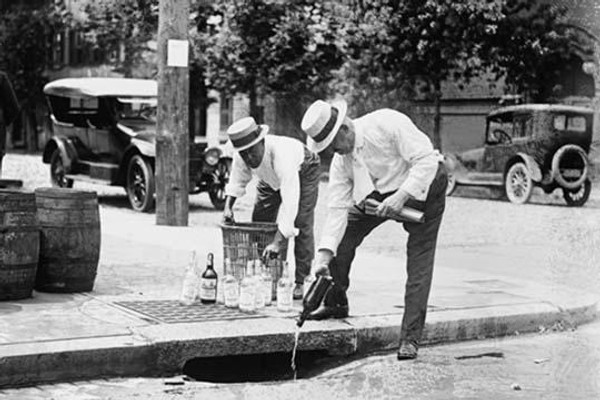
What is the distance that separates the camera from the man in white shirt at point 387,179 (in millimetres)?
6883

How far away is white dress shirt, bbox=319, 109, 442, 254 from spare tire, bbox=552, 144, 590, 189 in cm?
1281

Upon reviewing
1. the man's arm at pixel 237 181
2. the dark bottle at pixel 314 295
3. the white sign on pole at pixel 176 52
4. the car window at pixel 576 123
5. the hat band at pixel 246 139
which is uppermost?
the white sign on pole at pixel 176 52

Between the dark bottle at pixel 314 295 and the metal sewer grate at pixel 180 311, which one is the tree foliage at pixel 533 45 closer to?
the metal sewer grate at pixel 180 311

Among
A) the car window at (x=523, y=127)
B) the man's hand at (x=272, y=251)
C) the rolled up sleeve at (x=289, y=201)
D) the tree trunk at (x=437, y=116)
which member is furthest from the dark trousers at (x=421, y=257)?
the tree trunk at (x=437, y=116)

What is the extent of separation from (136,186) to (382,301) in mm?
9276

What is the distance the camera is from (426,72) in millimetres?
24984

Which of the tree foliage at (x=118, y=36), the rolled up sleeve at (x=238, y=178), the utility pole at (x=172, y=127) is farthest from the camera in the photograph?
the tree foliage at (x=118, y=36)

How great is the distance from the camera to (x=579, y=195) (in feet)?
64.7

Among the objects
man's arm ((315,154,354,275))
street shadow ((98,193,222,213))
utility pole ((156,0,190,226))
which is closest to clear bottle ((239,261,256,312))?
man's arm ((315,154,354,275))

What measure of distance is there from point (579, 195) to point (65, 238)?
44.1 ft

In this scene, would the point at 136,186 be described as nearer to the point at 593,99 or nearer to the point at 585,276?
the point at 585,276

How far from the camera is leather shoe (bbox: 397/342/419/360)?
23.4ft

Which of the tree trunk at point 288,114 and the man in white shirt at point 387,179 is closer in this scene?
the man in white shirt at point 387,179

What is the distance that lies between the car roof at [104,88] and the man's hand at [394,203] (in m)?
11.9
